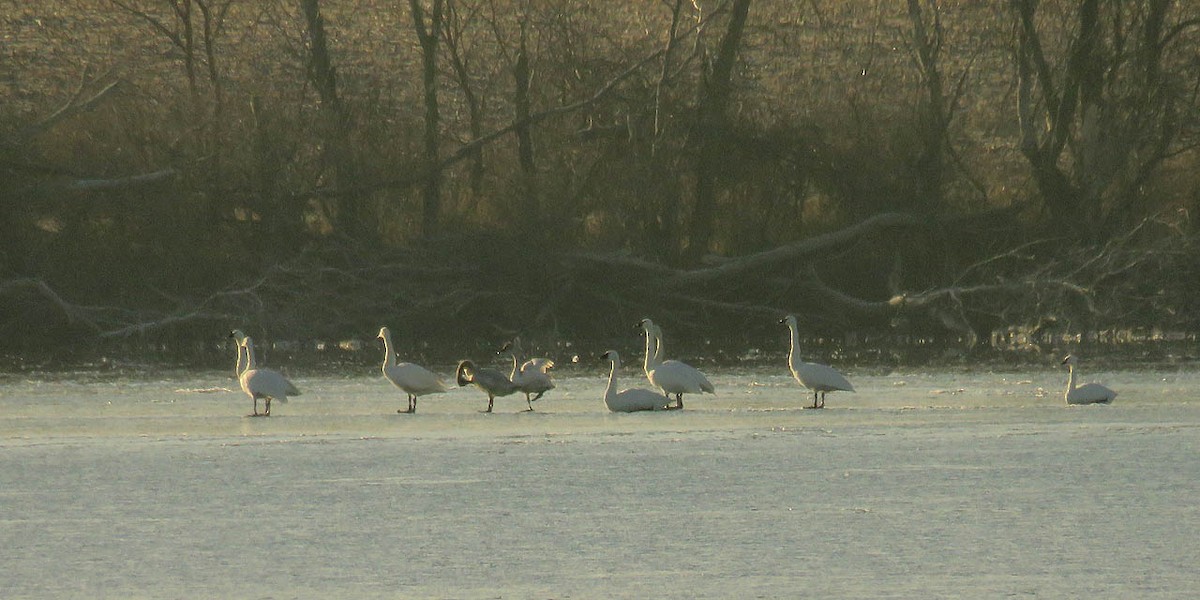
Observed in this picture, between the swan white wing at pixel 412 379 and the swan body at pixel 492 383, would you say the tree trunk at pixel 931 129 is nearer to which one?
the swan body at pixel 492 383

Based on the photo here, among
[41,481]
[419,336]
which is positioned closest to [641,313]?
[419,336]

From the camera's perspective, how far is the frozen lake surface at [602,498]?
801cm

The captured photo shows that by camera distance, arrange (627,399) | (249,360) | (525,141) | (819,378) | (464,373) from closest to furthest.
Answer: (627,399)
(819,378)
(249,360)
(464,373)
(525,141)

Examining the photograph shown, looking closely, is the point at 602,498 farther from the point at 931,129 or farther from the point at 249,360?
the point at 931,129

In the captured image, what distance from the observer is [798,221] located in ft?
84.3

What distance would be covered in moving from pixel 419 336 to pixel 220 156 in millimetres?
3494

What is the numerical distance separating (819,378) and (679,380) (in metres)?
1.11

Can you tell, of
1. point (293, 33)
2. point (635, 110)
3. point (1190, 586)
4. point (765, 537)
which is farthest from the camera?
point (293, 33)

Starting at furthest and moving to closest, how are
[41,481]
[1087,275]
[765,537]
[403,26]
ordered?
[403,26]
[1087,275]
[41,481]
[765,537]

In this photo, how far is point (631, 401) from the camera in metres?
15.1

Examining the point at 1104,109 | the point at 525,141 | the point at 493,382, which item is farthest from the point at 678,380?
the point at 1104,109

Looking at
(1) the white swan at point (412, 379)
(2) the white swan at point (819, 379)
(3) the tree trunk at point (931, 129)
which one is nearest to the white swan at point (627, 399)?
(2) the white swan at point (819, 379)

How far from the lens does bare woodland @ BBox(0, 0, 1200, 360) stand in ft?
77.8

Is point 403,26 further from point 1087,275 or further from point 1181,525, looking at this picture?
point 1181,525
